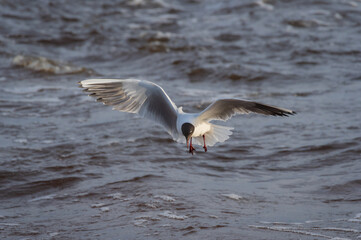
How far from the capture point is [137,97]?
19.0 feet

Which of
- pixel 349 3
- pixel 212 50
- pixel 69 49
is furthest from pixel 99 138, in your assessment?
pixel 349 3

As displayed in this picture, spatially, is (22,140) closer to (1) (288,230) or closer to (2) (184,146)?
(2) (184,146)

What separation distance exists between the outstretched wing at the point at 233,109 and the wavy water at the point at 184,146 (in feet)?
2.60

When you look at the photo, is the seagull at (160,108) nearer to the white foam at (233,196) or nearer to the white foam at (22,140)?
the white foam at (233,196)

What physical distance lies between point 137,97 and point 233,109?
105cm

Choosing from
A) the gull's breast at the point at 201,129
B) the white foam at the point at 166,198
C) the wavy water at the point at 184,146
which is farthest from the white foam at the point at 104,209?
the gull's breast at the point at 201,129

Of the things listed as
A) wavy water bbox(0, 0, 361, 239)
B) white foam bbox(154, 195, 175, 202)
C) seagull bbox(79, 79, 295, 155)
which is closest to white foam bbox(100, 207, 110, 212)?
wavy water bbox(0, 0, 361, 239)

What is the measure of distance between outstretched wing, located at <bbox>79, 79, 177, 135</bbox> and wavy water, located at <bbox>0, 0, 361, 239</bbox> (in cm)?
70

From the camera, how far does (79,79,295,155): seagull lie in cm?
540

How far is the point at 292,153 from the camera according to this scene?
6832mm

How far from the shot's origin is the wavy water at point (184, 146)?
16.4ft

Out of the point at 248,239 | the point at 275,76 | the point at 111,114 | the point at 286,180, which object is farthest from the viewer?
the point at 275,76

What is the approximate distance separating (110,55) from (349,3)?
23.7 feet

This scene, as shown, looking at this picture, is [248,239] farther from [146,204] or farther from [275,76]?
[275,76]
